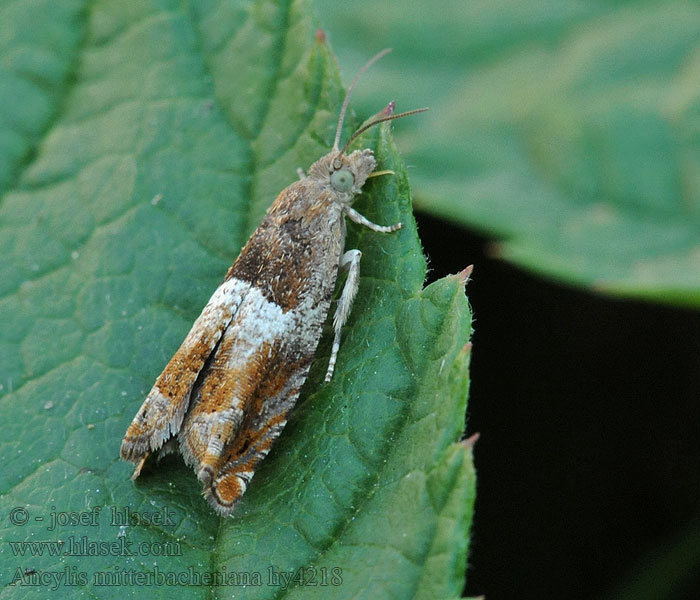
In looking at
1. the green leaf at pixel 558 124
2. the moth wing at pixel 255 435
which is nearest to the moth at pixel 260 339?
the moth wing at pixel 255 435

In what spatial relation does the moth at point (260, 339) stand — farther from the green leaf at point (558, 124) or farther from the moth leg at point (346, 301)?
the green leaf at point (558, 124)

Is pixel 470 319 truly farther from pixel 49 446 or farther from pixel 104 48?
pixel 104 48

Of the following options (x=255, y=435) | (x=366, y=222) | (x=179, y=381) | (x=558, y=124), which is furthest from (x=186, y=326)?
(x=558, y=124)

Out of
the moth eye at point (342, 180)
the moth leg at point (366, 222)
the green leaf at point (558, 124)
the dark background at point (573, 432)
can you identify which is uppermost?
the moth eye at point (342, 180)

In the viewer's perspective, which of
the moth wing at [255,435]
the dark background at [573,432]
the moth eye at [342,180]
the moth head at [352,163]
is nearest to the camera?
the moth wing at [255,435]

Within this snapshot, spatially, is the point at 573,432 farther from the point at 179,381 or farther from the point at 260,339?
the point at 179,381
